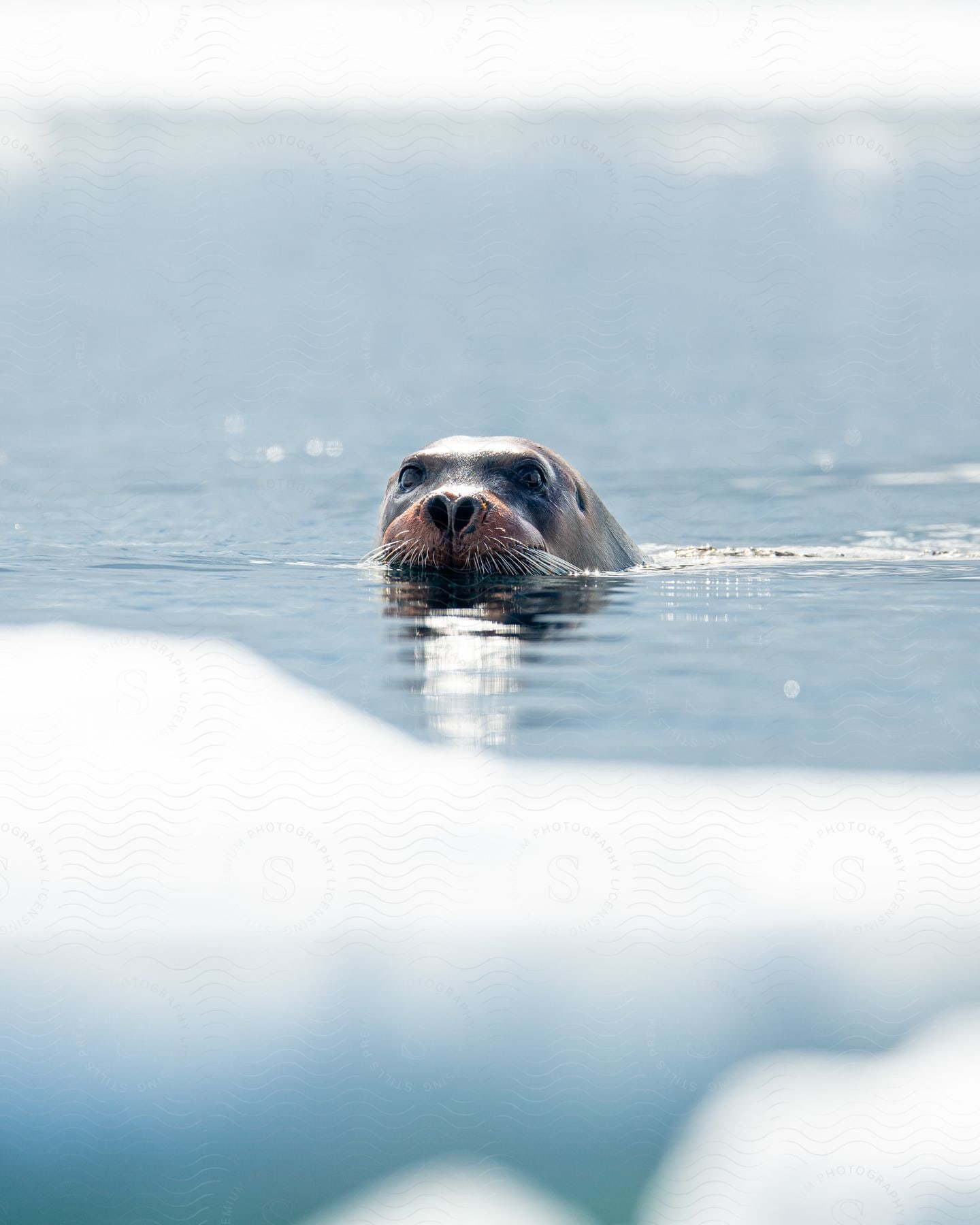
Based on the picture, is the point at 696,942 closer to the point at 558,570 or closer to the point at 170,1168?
the point at 170,1168

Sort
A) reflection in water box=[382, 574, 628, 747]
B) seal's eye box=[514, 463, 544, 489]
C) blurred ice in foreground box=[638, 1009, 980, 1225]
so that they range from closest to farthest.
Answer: blurred ice in foreground box=[638, 1009, 980, 1225]
reflection in water box=[382, 574, 628, 747]
seal's eye box=[514, 463, 544, 489]

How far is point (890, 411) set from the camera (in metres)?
27.7

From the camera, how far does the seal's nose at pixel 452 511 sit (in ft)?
25.7

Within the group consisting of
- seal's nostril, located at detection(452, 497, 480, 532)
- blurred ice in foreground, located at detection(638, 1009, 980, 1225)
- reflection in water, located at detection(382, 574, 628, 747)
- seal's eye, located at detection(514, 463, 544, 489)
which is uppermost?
seal's eye, located at detection(514, 463, 544, 489)

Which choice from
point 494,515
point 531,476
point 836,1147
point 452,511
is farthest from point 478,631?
point 836,1147

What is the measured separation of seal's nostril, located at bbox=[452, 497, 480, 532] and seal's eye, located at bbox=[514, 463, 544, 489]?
81 cm

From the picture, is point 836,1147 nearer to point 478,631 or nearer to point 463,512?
point 478,631

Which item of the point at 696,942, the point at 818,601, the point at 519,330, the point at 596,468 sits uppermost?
the point at 519,330

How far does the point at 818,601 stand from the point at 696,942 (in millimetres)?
4612

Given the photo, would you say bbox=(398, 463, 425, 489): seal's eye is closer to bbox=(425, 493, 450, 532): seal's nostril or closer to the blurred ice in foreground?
bbox=(425, 493, 450, 532): seal's nostril

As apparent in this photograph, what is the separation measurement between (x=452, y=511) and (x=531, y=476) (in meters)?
0.97

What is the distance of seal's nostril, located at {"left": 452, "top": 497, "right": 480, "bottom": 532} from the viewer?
25.8 feet

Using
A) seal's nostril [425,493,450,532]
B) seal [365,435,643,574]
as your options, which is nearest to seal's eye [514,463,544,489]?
seal [365,435,643,574]

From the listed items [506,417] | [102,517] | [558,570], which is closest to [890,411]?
[506,417]
